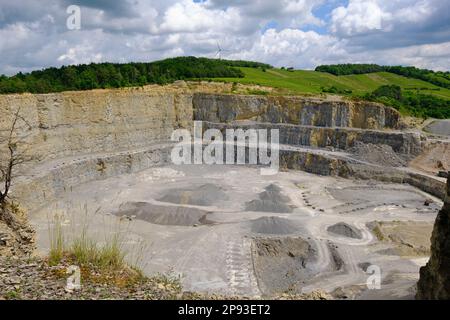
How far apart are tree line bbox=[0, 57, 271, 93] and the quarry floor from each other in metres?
19.6

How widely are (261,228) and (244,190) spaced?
479 inches

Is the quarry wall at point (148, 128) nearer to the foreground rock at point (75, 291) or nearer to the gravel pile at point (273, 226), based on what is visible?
the gravel pile at point (273, 226)

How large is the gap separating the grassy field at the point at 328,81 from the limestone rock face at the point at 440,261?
5972cm

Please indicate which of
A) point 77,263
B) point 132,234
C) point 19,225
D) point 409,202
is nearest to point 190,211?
point 132,234

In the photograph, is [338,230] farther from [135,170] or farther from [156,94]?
[156,94]

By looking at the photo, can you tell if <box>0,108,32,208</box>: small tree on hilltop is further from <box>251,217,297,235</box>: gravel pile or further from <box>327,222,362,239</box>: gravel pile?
<box>327,222,362,239</box>: gravel pile

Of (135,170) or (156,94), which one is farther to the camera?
(156,94)

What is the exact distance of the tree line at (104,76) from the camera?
55.7 meters

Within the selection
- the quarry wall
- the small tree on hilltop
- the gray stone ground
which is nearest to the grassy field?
the quarry wall

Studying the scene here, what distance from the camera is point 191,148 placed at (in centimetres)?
5706

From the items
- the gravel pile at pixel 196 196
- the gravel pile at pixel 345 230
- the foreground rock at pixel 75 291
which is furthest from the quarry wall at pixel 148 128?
the foreground rock at pixel 75 291

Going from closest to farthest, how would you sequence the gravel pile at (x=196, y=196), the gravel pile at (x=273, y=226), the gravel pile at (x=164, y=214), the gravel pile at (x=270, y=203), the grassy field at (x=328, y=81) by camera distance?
the gravel pile at (x=273, y=226) → the gravel pile at (x=164, y=214) → the gravel pile at (x=270, y=203) → the gravel pile at (x=196, y=196) → the grassy field at (x=328, y=81)

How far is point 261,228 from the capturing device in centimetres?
3069

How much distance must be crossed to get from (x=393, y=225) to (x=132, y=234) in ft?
64.0
